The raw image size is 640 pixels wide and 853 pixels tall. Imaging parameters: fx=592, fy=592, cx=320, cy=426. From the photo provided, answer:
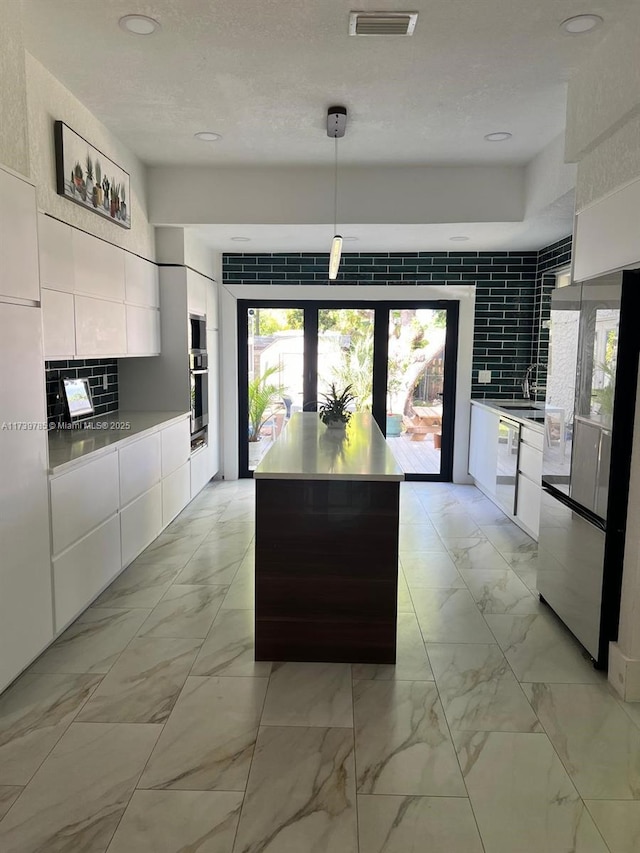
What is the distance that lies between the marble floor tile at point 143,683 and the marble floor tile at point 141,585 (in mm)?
480

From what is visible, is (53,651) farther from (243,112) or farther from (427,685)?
(243,112)

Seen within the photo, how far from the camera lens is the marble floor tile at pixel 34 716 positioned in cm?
204

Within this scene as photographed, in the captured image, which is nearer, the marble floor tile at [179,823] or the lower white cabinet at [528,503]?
the marble floor tile at [179,823]

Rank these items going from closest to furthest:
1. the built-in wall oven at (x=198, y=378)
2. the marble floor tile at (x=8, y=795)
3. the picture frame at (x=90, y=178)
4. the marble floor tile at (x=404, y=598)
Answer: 1. the marble floor tile at (x=8, y=795)
2. the picture frame at (x=90, y=178)
3. the marble floor tile at (x=404, y=598)
4. the built-in wall oven at (x=198, y=378)

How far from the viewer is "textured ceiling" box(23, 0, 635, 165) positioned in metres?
2.47

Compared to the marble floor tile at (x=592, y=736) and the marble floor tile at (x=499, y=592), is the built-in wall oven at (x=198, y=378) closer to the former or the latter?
the marble floor tile at (x=499, y=592)

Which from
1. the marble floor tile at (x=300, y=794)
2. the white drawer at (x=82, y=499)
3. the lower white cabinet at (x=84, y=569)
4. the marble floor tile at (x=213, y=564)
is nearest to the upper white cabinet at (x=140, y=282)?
the white drawer at (x=82, y=499)

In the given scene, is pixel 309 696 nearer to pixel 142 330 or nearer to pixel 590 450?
pixel 590 450

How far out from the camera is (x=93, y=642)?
2912 mm

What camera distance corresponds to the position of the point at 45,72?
301cm

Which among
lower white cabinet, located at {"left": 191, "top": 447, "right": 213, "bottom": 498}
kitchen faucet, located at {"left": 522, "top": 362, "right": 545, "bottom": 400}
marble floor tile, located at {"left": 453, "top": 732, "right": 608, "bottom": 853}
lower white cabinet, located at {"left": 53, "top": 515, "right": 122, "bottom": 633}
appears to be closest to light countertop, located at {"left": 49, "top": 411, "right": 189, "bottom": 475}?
lower white cabinet, located at {"left": 53, "top": 515, "right": 122, "bottom": 633}

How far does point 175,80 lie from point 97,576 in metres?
2.67

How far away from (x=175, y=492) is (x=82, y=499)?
5.65ft

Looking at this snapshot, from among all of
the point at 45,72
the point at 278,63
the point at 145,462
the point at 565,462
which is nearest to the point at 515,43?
the point at 278,63
